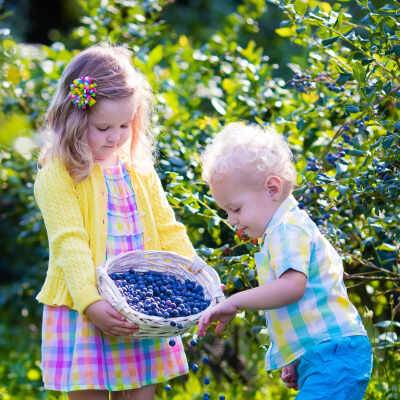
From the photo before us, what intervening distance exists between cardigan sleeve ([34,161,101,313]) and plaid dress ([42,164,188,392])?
0.13m

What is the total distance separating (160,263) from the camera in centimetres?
297

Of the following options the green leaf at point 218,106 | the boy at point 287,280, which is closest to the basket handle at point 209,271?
the boy at point 287,280

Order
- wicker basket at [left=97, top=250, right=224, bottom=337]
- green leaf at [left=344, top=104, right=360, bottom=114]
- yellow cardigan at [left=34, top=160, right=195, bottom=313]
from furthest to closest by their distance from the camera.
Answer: green leaf at [left=344, top=104, right=360, bottom=114] → yellow cardigan at [left=34, top=160, right=195, bottom=313] → wicker basket at [left=97, top=250, right=224, bottom=337]

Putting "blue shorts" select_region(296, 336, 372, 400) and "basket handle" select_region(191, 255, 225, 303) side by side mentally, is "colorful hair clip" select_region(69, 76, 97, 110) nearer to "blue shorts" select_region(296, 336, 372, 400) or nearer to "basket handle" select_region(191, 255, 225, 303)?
"basket handle" select_region(191, 255, 225, 303)

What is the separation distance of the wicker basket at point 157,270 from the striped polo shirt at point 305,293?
0.85 feet

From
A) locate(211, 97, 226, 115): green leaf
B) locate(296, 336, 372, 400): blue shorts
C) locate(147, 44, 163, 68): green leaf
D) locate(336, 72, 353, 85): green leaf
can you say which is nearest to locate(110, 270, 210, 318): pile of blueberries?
locate(296, 336, 372, 400): blue shorts

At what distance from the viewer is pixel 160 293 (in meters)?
2.84

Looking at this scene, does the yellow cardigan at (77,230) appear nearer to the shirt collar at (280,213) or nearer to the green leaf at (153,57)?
the shirt collar at (280,213)

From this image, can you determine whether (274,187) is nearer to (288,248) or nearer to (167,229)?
(288,248)

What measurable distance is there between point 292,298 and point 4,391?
2.16 metres

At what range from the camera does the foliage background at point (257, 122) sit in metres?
3.17

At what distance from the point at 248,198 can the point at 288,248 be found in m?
0.19

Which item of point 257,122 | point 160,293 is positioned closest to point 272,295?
point 160,293

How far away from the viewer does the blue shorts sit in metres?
2.47
